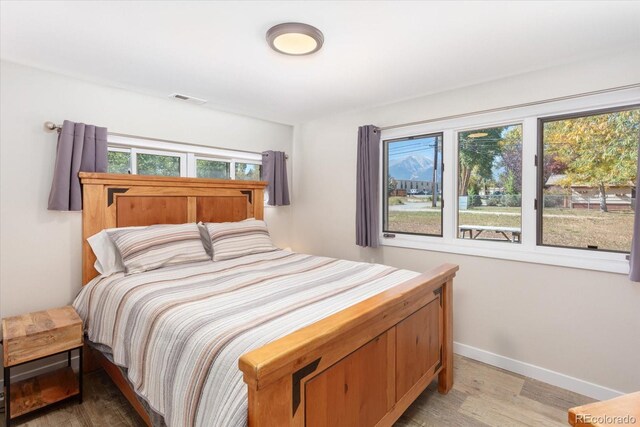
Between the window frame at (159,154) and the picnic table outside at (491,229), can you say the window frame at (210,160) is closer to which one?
the window frame at (159,154)

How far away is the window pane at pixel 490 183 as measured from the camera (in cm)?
256

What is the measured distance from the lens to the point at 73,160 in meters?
2.38

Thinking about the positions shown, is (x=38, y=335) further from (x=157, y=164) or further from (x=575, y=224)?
(x=575, y=224)

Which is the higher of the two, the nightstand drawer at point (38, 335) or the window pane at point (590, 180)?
the window pane at point (590, 180)

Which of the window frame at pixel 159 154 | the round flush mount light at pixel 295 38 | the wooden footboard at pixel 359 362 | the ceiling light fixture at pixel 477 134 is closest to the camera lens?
the wooden footboard at pixel 359 362

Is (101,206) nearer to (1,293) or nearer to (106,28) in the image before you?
(1,293)

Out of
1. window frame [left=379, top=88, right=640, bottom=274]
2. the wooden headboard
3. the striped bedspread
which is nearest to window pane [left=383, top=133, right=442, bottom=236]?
window frame [left=379, top=88, right=640, bottom=274]

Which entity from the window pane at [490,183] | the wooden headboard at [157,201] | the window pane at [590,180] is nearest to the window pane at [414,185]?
the window pane at [490,183]

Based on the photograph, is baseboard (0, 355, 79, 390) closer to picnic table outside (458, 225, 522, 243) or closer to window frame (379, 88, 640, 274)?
window frame (379, 88, 640, 274)

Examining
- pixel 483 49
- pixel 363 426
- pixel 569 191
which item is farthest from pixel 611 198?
pixel 363 426

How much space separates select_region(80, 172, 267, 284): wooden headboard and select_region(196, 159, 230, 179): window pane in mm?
222

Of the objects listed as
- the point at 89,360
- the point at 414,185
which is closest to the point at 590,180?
the point at 414,185

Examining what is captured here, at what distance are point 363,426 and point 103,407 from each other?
1.72 metres

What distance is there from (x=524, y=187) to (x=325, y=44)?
183 centimetres
